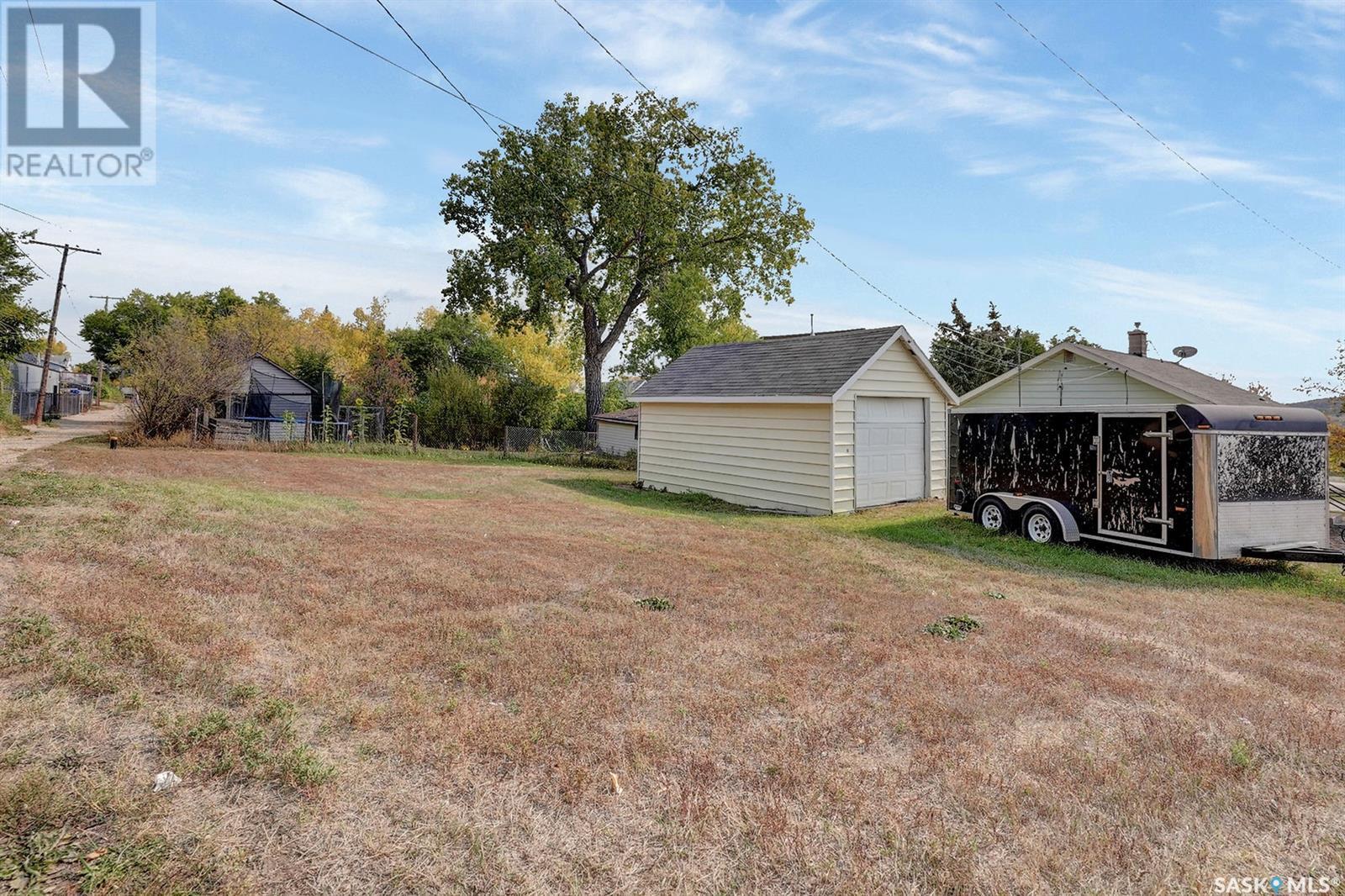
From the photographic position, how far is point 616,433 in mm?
28984

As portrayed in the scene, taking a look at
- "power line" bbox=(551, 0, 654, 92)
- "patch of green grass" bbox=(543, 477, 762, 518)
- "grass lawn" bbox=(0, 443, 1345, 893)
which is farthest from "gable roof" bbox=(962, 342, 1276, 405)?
"power line" bbox=(551, 0, 654, 92)

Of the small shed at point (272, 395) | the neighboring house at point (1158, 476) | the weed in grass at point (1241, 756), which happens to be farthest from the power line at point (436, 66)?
the small shed at point (272, 395)

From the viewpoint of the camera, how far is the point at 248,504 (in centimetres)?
1001

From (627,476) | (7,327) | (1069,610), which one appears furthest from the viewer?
(7,327)

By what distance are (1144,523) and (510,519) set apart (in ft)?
31.9

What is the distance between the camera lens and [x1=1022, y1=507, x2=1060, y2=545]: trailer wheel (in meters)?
10.6

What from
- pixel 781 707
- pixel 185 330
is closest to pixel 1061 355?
pixel 781 707

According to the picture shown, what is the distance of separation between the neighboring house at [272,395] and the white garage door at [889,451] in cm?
2807

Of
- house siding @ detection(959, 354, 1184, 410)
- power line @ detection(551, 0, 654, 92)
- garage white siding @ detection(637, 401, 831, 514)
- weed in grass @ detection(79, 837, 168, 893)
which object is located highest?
power line @ detection(551, 0, 654, 92)

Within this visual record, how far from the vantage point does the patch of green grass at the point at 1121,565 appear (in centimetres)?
860

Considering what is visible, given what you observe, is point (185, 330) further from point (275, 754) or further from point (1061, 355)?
point (1061, 355)

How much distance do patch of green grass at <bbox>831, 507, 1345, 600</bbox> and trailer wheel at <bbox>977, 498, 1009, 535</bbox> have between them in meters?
0.17

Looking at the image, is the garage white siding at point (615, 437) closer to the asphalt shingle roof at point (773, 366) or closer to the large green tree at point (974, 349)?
the asphalt shingle roof at point (773, 366)

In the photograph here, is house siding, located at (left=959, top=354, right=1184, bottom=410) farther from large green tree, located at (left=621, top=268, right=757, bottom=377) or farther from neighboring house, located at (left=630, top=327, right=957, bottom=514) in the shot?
large green tree, located at (left=621, top=268, right=757, bottom=377)
